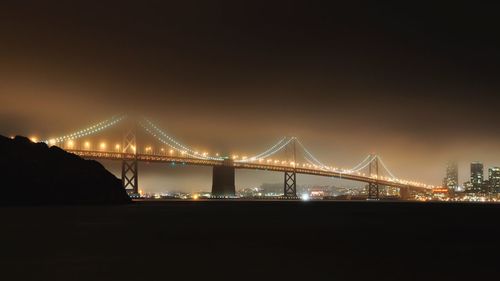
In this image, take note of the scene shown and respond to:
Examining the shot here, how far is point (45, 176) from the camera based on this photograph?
50.1 meters

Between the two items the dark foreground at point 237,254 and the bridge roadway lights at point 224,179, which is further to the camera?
the bridge roadway lights at point 224,179

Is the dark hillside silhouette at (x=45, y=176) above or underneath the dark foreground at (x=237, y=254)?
above

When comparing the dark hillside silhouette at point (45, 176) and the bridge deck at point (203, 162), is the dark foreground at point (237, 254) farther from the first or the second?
the bridge deck at point (203, 162)

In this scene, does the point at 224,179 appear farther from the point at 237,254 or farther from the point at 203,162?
the point at 237,254

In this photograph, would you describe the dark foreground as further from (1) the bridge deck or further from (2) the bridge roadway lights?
(2) the bridge roadway lights

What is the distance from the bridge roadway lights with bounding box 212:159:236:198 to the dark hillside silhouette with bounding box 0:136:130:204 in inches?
1512

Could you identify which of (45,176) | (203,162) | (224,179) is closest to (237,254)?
(45,176)

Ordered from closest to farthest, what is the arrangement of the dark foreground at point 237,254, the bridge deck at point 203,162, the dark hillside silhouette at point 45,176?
the dark foreground at point 237,254, the dark hillside silhouette at point 45,176, the bridge deck at point 203,162

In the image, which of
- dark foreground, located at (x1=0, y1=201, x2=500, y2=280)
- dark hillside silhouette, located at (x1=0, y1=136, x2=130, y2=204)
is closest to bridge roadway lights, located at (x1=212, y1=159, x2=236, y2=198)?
dark hillside silhouette, located at (x1=0, y1=136, x2=130, y2=204)

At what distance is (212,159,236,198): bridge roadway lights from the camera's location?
9506 cm

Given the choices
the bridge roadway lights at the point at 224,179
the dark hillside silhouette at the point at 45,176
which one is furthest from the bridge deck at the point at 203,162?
the dark hillside silhouette at the point at 45,176

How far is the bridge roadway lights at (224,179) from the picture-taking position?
312 feet

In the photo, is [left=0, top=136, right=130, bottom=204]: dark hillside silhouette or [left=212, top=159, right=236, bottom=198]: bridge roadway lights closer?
[left=0, top=136, right=130, bottom=204]: dark hillside silhouette

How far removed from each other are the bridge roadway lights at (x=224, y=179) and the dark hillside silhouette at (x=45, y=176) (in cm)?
3841
